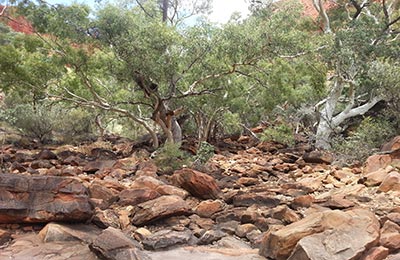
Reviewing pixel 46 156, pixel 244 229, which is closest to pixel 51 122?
pixel 46 156

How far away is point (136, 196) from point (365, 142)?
18.9 ft

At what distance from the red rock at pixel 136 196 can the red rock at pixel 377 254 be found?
304 centimetres

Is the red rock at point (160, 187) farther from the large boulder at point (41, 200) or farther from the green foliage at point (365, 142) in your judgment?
the green foliage at point (365, 142)

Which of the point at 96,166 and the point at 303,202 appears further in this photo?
the point at 96,166

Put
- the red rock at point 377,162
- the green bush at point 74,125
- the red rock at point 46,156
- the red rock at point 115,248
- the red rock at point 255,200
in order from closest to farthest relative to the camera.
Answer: the red rock at point 115,248
the red rock at point 255,200
the red rock at point 377,162
the red rock at point 46,156
the green bush at point 74,125

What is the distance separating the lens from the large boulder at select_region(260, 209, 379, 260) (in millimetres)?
3643

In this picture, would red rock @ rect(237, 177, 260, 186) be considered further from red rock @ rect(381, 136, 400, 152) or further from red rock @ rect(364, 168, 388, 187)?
red rock @ rect(381, 136, 400, 152)

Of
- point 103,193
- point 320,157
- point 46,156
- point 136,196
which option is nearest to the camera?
point 136,196

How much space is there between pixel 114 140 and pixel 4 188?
12106mm

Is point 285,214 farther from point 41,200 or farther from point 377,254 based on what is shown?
point 41,200

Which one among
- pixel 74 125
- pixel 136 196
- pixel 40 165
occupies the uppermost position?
pixel 74 125

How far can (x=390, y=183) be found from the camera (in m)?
5.81

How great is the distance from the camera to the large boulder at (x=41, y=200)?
185 inches

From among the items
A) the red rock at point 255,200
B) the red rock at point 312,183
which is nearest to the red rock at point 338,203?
the red rock at point 255,200
